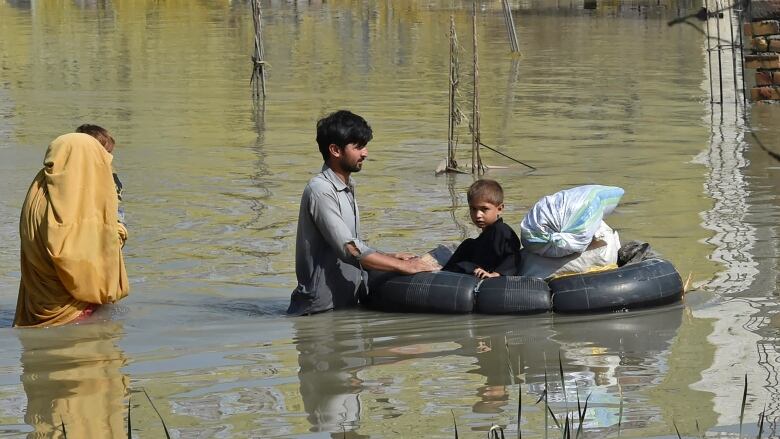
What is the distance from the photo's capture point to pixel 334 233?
771 centimetres

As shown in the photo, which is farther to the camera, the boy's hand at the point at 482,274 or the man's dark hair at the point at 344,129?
the boy's hand at the point at 482,274

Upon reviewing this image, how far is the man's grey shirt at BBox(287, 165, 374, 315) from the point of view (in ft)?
25.4

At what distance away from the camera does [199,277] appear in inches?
398

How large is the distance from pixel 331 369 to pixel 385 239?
457 centimetres

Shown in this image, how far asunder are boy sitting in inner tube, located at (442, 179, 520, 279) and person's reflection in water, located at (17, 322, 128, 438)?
6.71ft

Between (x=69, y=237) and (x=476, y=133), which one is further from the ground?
(x=69, y=237)

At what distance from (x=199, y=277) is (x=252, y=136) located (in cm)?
822

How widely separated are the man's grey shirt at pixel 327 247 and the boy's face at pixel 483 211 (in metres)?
0.63

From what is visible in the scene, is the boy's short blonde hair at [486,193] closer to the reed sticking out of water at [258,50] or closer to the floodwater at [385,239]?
the floodwater at [385,239]

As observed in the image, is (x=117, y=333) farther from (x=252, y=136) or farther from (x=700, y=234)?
(x=252, y=136)

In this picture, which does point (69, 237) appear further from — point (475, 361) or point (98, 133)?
point (475, 361)

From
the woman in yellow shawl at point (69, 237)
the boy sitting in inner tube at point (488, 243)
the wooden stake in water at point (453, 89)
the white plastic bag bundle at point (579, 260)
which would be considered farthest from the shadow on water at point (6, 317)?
the wooden stake in water at point (453, 89)

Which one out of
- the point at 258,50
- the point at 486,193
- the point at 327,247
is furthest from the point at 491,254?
the point at 258,50

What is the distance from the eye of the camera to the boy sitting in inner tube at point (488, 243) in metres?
7.85
